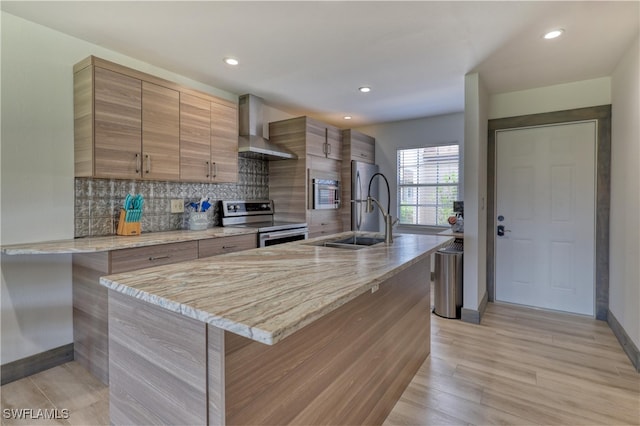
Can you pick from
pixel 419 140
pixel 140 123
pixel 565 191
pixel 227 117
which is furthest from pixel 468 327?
pixel 140 123

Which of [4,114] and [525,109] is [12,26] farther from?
[525,109]

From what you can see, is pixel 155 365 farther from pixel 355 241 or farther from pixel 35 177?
pixel 35 177

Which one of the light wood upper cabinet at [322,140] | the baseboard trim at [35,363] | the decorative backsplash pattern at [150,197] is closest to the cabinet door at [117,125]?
Answer: the decorative backsplash pattern at [150,197]

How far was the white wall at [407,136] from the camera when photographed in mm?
4641

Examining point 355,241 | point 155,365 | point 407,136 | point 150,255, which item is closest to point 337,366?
point 155,365

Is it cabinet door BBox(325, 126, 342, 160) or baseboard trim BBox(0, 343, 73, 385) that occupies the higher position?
cabinet door BBox(325, 126, 342, 160)

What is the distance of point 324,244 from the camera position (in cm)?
226

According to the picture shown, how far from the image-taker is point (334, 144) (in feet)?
14.8

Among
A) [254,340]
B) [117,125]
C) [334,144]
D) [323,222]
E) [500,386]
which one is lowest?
[500,386]

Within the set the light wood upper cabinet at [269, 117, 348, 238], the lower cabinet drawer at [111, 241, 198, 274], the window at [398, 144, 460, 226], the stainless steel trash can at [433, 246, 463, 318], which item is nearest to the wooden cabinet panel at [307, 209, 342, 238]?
the light wood upper cabinet at [269, 117, 348, 238]

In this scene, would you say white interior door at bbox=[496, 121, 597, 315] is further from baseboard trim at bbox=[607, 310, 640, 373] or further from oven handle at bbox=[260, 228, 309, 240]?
oven handle at bbox=[260, 228, 309, 240]

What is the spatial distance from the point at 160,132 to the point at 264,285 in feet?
7.27

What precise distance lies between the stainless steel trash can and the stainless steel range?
5.22 ft

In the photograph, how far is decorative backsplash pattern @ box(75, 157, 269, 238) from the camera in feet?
8.42
